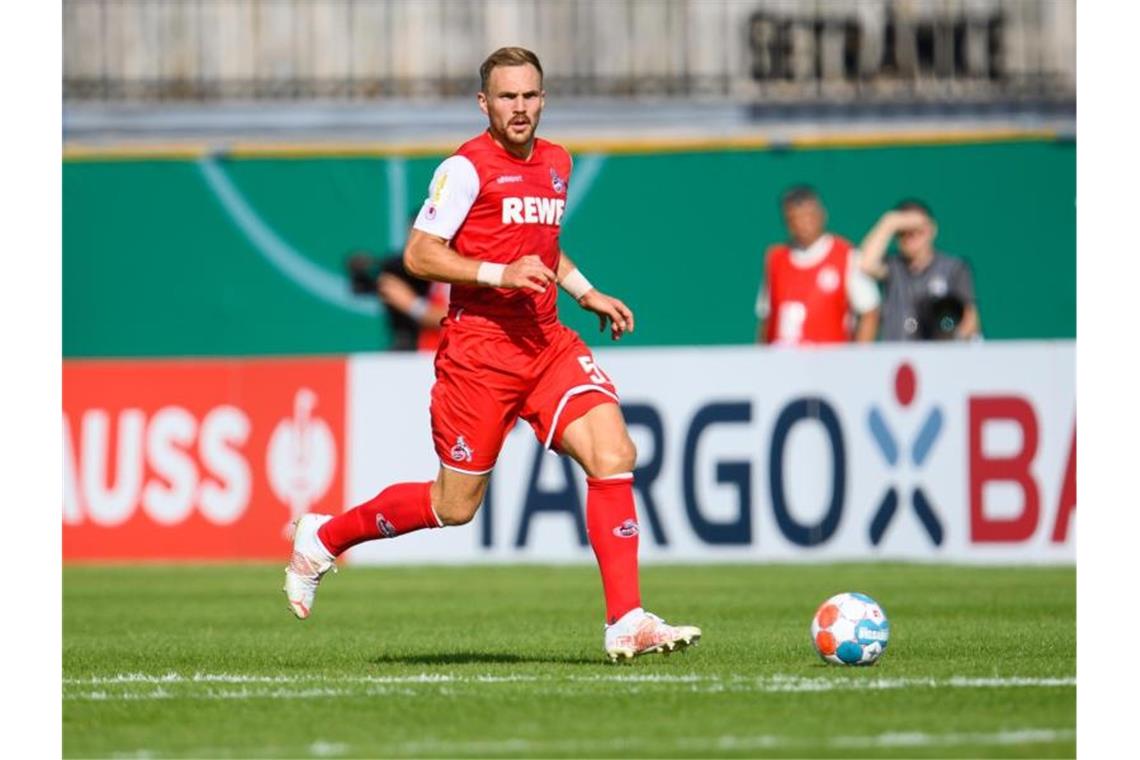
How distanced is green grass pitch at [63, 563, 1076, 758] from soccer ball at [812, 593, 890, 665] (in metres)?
0.10

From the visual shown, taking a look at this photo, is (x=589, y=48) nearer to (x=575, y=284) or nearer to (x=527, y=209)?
(x=575, y=284)

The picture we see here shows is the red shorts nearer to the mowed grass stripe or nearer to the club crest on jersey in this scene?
the club crest on jersey

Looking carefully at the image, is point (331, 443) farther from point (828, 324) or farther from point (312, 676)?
point (312, 676)

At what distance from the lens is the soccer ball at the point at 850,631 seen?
8.84m

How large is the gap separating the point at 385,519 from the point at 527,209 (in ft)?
4.55

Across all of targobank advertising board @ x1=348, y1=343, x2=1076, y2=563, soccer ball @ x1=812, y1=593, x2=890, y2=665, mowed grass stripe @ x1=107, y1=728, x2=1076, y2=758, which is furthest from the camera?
targobank advertising board @ x1=348, y1=343, x2=1076, y2=563

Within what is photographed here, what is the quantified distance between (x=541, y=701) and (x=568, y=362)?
2039 millimetres

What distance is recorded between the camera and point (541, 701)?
7.90 meters

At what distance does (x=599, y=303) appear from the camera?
9406 mm

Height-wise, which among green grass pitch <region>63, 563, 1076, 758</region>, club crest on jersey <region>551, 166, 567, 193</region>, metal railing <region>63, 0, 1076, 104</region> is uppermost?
metal railing <region>63, 0, 1076, 104</region>

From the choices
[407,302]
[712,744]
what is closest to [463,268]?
[712,744]

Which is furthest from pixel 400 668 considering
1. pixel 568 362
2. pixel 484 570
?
pixel 484 570

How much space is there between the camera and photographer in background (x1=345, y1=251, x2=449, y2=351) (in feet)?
64.4

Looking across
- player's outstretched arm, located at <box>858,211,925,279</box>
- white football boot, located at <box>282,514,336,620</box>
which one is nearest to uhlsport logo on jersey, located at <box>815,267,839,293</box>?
player's outstretched arm, located at <box>858,211,925,279</box>
